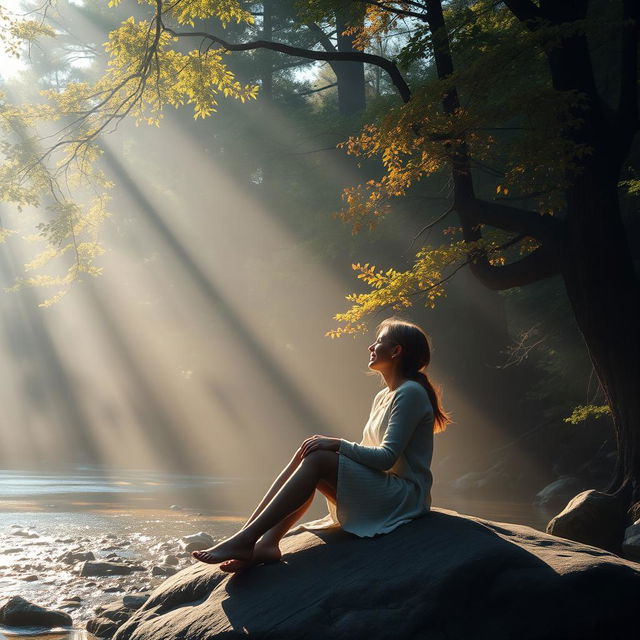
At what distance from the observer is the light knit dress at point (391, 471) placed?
420cm

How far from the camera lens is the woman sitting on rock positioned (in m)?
4.14

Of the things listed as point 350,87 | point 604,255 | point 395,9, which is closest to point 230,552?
point 604,255

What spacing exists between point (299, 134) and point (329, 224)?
4.32 meters

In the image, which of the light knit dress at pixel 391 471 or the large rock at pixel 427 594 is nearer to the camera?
the large rock at pixel 427 594

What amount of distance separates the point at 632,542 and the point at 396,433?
4871 mm

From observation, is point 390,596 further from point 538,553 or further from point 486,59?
point 486,59

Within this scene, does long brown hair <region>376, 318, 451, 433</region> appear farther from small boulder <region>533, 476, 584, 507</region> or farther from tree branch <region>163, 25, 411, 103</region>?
small boulder <region>533, 476, 584, 507</region>

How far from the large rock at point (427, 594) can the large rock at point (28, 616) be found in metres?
1.05

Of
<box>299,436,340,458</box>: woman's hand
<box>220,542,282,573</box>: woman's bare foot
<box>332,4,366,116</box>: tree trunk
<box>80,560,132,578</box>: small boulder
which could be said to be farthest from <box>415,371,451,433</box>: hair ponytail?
<box>332,4,366,116</box>: tree trunk

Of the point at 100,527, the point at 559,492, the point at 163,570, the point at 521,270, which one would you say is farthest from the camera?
the point at 559,492

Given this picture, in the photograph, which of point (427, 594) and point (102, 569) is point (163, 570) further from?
point (427, 594)

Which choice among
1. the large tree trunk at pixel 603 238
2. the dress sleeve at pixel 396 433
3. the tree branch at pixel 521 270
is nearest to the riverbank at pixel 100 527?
the dress sleeve at pixel 396 433

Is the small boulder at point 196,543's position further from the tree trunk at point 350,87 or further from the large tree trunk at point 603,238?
the tree trunk at point 350,87

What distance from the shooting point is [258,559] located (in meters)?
4.24
